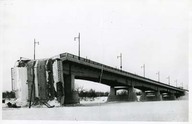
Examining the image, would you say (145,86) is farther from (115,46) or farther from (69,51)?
(69,51)

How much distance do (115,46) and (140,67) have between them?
0.80 feet

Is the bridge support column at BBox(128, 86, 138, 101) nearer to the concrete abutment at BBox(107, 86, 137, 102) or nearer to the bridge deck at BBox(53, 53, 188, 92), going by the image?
the concrete abutment at BBox(107, 86, 137, 102)

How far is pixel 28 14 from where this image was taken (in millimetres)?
2906

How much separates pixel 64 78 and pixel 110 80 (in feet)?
1.23

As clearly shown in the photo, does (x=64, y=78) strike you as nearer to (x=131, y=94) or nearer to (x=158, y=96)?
(x=131, y=94)

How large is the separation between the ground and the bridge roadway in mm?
66

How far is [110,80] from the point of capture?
9.80 feet

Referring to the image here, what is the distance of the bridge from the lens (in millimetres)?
2896

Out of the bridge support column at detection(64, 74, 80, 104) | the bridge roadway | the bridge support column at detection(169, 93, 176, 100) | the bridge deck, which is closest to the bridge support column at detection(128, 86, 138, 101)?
the bridge roadway

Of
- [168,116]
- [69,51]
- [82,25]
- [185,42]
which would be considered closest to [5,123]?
[69,51]

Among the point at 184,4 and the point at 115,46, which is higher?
the point at 184,4

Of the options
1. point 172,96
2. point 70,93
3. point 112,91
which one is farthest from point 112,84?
point 172,96

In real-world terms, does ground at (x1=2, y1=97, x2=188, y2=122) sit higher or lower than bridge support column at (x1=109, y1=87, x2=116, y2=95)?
lower

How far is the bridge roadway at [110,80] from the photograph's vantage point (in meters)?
2.76
